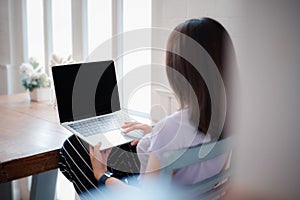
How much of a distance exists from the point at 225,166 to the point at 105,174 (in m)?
0.38

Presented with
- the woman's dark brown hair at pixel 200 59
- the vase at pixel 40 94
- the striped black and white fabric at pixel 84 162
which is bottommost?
the striped black and white fabric at pixel 84 162

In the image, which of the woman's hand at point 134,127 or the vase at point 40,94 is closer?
the woman's hand at point 134,127

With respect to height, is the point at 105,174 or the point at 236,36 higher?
the point at 236,36

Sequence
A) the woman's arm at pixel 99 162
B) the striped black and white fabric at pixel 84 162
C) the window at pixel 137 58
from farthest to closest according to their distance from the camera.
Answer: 1. the window at pixel 137 58
2. the striped black and white fabric at pixel 84 162
3. the woman's arm at pixel 99 162

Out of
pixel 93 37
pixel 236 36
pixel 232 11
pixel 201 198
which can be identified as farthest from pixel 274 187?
pixel 93 37

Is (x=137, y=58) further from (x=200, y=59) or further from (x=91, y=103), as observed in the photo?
(x=200, y=59)

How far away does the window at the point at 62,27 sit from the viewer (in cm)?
274

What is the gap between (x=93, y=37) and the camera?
2469 mm

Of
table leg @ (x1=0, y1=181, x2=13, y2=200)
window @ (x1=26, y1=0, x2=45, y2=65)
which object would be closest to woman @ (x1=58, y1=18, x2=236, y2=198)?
table leg @ (x1=0, y1=181, x2=13, y2=200)

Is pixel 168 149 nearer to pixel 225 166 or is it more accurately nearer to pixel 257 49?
pixel 225 166

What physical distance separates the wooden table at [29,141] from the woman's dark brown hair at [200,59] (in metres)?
0.58

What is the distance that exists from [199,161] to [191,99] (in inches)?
7.1

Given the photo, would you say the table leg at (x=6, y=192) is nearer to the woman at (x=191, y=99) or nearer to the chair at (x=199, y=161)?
the woman at (x=191, y=99)

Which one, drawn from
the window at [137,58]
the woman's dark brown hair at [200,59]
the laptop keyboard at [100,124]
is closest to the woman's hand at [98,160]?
the laptop keyboard at [100,124]
